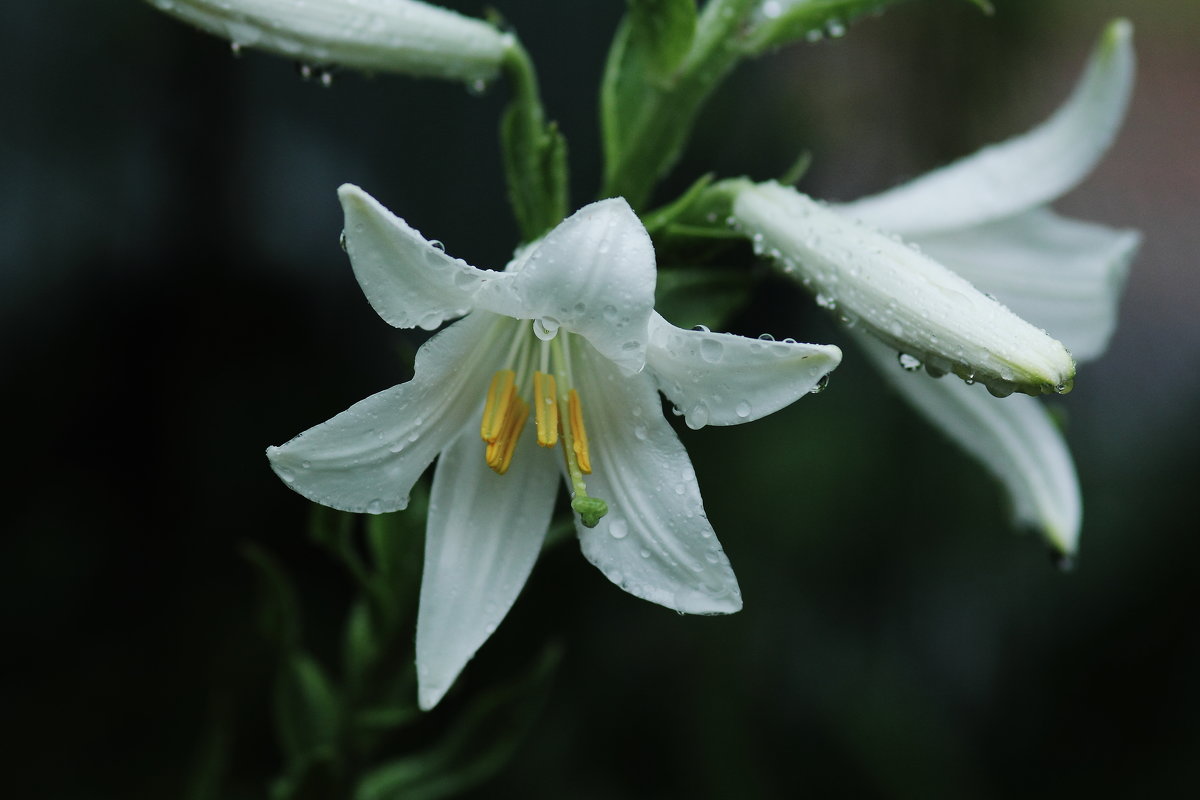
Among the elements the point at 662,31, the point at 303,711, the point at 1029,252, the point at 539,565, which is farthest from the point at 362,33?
the point at 539,565

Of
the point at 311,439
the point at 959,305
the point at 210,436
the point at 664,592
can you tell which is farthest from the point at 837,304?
the point at 210,436

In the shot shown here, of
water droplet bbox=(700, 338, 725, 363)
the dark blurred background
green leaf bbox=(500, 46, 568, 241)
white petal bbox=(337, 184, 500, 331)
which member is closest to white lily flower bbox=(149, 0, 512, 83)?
green leaf bbox=(500, 46, 568, 241)

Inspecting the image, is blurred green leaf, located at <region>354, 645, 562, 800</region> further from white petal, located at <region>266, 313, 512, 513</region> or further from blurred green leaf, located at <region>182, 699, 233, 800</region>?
white petal, located at <region>266, 313, 512, 513</region>

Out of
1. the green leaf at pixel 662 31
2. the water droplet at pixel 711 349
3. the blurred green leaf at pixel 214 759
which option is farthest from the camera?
the blurred green leaf at pixel 214 759

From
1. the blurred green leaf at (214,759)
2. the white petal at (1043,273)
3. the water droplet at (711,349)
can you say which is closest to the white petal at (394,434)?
the water droplet at (711,349)

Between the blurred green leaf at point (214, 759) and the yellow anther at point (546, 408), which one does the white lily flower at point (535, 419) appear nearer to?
the yellow anther at point (546, 408)

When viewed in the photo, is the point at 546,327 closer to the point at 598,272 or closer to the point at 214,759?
the point at 598,272
